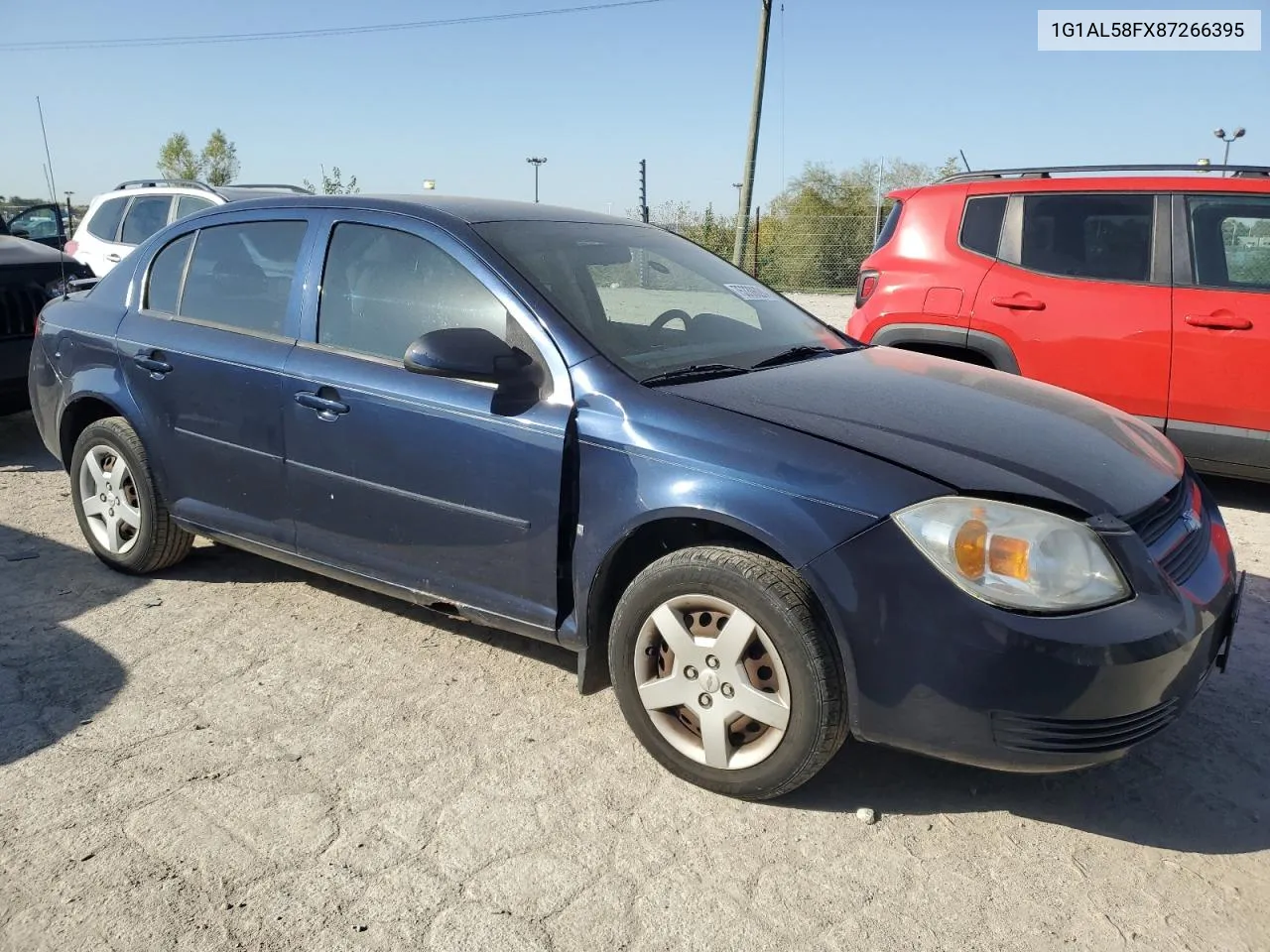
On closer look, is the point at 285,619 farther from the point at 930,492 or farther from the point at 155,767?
the point at 930,492

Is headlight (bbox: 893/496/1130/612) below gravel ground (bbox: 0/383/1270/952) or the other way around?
the other way around

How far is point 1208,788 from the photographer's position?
288 centimetres

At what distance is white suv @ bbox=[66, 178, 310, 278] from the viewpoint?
10.4m

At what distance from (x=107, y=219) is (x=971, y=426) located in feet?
35.4

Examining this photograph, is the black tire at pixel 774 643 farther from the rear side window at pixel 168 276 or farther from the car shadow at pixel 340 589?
the rear side window at pixel 168 276

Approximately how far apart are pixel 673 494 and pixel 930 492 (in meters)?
0.68

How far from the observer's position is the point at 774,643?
103 inches

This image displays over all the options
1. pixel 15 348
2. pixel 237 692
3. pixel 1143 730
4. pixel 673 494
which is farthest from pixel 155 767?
pixel 15 348

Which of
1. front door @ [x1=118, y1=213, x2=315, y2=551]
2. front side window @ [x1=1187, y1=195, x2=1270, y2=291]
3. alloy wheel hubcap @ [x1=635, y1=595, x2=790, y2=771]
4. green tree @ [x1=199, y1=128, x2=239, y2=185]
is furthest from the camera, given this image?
green tree @ [x1=199, y1=128, x2=239, y2=185]

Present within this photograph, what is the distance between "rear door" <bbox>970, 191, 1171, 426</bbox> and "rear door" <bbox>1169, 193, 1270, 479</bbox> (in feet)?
0.30

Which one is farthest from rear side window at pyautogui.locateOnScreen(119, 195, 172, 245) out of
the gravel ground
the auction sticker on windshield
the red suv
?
the auction sticker on windshield

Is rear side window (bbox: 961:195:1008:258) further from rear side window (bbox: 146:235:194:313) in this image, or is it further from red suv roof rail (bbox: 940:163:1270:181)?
rear side window (bbox: 146:235:194:313)

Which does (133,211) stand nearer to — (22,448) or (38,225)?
(22,448)

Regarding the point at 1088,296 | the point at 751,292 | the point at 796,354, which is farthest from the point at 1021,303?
the point at 796,354
